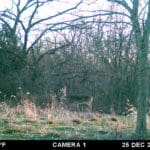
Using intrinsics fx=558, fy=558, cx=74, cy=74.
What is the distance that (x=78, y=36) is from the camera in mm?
30188

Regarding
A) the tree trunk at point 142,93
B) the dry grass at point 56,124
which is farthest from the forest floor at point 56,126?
the tree trunk at point 142,93

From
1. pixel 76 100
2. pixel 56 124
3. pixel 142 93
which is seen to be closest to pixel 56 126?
pixel 56 124

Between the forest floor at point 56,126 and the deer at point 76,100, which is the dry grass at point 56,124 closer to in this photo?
the forest floor at point 56,126

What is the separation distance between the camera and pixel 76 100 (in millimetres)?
25266

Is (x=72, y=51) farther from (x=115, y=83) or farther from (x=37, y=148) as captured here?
(x=37, y=148)

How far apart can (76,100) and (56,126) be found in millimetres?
11808

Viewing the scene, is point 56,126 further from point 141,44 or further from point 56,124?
point 141,44

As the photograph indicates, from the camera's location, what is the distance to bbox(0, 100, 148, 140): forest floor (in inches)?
451

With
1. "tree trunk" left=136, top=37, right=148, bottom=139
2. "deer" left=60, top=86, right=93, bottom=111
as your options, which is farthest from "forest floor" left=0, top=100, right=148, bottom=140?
"deer" left=60, top=86, right=93, bottom=111

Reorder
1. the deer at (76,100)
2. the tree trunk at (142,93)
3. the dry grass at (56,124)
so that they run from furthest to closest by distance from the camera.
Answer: the deer at (76,100) < the dry grass at (56,124) < the tree trunk at (142,93)

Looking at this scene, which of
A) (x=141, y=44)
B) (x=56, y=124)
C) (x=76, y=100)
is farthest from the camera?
(x=76, y=100)

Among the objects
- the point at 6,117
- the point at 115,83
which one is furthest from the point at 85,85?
the point at 6,117

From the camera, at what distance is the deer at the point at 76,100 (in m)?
23.4

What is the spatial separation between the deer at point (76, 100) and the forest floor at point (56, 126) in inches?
241
